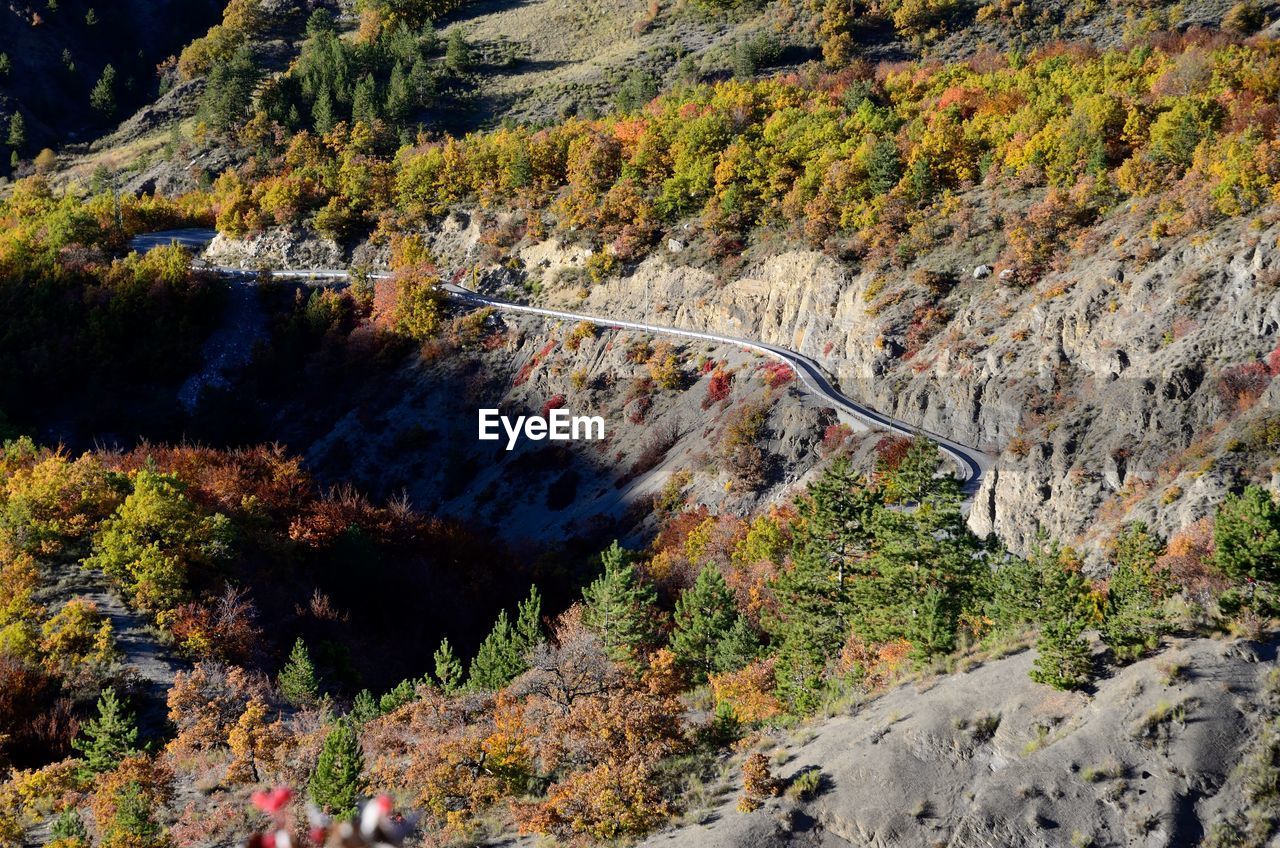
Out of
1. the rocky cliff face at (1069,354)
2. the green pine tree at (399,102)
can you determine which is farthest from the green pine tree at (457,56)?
the rocky cliff face at (1069,354)

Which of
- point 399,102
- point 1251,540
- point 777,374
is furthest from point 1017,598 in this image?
point 399,102

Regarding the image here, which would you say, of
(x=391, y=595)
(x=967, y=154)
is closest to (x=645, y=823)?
(x=391, y=595)

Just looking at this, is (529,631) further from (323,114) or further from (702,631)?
(323,114)

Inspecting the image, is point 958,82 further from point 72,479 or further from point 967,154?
point 72,479

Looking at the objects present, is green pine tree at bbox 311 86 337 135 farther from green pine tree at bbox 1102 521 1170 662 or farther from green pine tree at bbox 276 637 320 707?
green pine tree at bbox 1102 521 1170 662

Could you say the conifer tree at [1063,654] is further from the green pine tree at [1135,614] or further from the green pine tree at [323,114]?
the green pine tree at [323,114]

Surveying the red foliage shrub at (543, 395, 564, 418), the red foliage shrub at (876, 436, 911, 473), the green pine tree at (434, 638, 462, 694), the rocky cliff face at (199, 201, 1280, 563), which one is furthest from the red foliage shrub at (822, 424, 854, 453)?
the green pine tree at (434, 638, 462, 694)
